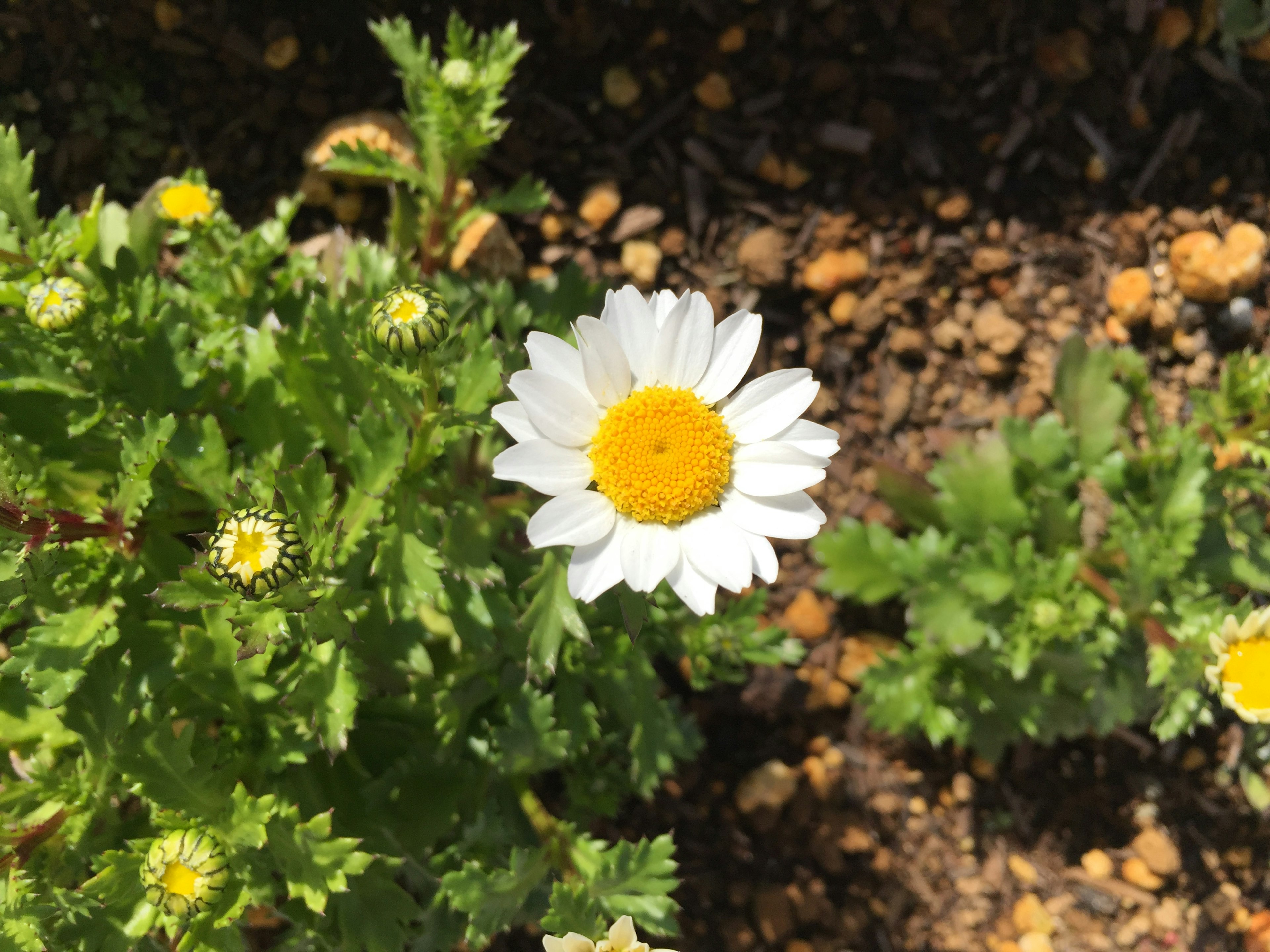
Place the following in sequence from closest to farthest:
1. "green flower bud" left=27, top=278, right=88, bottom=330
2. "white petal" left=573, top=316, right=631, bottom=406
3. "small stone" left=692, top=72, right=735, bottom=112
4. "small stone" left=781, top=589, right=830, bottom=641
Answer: "white petal" left=573, top=316, right=631, bottom=406 → "green flower bud" left=27, top=278, right=88, bottom=330 → "small stone" left=781, top=589, right=830, bottom=641 → "small stone" left=692, top=72, right=735, bottom=112

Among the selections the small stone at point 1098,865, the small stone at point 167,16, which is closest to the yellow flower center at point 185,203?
the small stone at point 167,16

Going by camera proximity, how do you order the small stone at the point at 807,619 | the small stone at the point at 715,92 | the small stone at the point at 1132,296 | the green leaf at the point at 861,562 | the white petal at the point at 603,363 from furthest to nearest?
1. the small stone at the point at 715,92
2. the small stone at the point at 807,619
3. the small stone at the point at 1132,296
4. the green leaf at the point at 861,562
5. the white petal at the point at 603,363

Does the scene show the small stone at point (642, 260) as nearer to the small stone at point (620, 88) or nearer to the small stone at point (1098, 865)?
the small stone at point (620, 88)

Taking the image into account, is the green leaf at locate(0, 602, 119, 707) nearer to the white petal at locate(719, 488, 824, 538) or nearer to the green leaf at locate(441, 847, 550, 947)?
the green leaf at locate(441, 847, 550, 947)

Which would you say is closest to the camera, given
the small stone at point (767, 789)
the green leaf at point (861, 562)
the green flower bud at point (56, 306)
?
the green flower bud at point (56, 306)

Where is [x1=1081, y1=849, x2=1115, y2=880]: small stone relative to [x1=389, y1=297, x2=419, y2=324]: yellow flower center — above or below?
below

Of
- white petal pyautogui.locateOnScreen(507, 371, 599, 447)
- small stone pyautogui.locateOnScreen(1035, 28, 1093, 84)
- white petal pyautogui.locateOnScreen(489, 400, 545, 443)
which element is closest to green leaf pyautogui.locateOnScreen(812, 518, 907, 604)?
white petal pyautogui.locateOnScreen(507, 371, 599, 447)

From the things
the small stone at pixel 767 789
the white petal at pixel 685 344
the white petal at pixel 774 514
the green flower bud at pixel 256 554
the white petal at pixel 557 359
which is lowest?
the green flower bud at pixel 256 554
